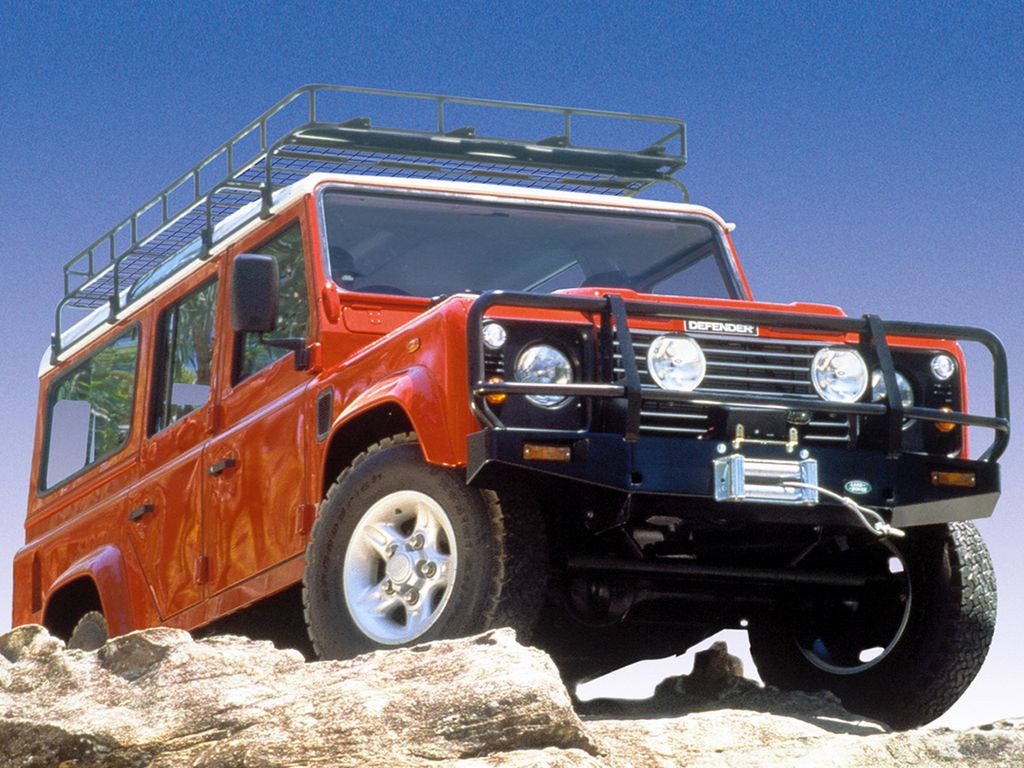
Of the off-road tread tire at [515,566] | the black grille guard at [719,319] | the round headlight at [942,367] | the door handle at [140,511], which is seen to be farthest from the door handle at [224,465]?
the round headlight at [942,367]

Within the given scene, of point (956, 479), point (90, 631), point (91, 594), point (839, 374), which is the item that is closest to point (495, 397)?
point (839, 374)

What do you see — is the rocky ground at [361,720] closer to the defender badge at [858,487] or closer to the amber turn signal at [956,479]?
the defender badge at [858,487]

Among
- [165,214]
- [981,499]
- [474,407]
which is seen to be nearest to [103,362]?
[165,214]

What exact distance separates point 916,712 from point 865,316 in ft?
5.08

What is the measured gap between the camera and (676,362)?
649 centimetres

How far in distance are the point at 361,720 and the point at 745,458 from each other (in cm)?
192

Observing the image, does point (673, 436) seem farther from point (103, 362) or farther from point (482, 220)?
point (103, 362)

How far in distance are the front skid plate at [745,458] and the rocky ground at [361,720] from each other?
744 millimetres

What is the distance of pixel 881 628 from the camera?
733 cm

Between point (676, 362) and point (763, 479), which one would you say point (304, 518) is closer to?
point (676, 362)

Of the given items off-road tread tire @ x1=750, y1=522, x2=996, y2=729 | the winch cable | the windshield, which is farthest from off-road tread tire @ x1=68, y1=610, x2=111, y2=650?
the winch cable

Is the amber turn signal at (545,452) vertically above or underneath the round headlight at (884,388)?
underneath

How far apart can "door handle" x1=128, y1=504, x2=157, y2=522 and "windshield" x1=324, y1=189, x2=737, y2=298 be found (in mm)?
1785

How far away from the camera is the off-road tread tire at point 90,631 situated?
9.40 metres
